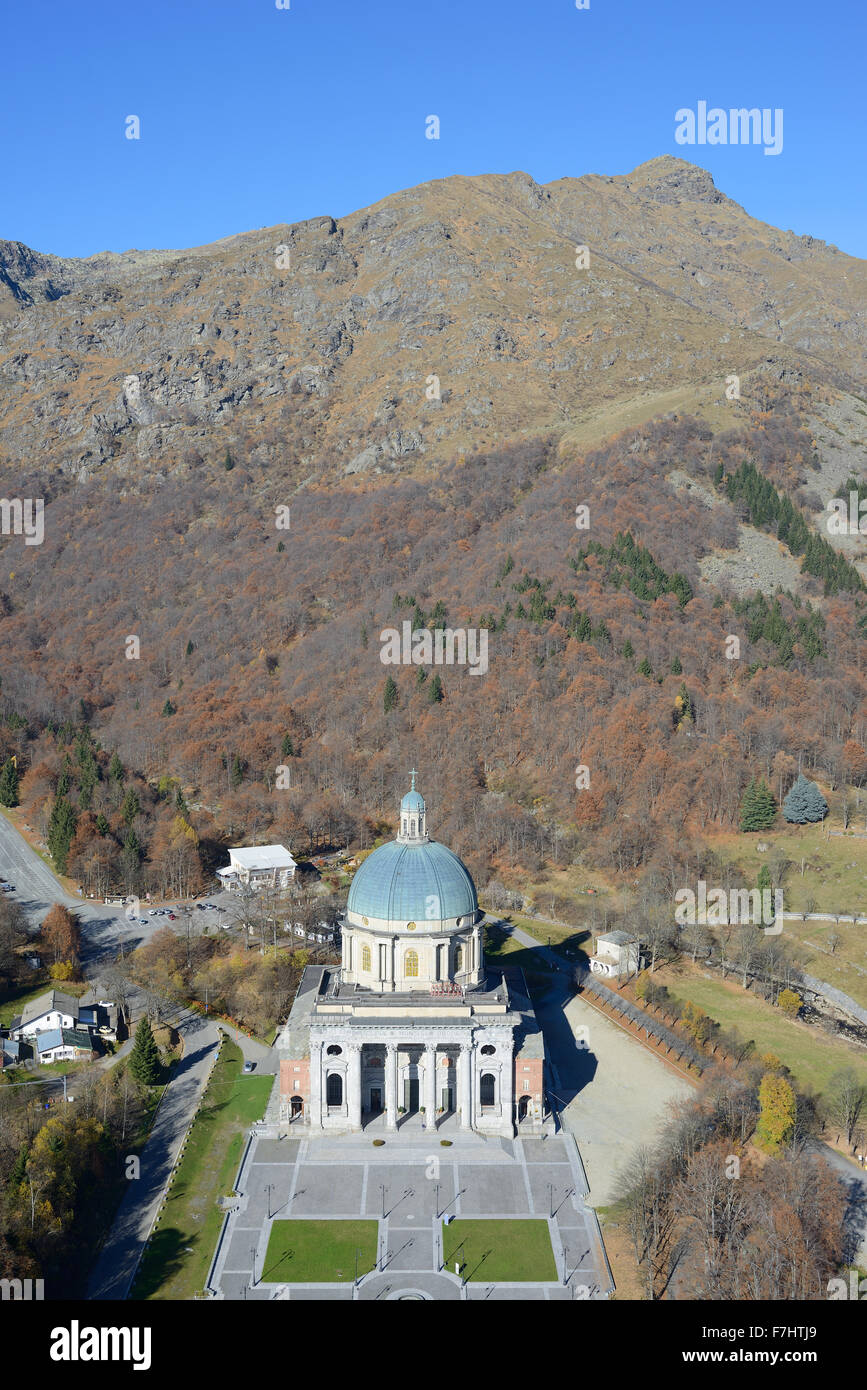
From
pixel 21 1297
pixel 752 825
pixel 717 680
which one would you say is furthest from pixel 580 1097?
pixel 717 680

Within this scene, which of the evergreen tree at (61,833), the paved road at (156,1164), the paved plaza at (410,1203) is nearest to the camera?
the paved plaza at (410,1203)

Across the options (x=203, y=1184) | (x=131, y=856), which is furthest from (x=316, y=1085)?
(x=131, y=856)

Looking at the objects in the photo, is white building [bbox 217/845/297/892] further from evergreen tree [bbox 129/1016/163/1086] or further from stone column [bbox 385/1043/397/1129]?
stone column [bbox 385/1043/397/1129]

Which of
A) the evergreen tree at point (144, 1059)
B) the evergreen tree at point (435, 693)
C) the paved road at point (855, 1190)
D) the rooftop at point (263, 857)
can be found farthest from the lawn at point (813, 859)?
the evergreen tree at point (144, 1059)

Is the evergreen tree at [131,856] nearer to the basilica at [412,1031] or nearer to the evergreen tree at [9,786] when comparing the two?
the evergreen tree at [9,786]

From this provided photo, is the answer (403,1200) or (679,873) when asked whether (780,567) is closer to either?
(679,873)

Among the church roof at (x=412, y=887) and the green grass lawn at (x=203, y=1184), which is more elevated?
the church roof at (x=412, y=887)
